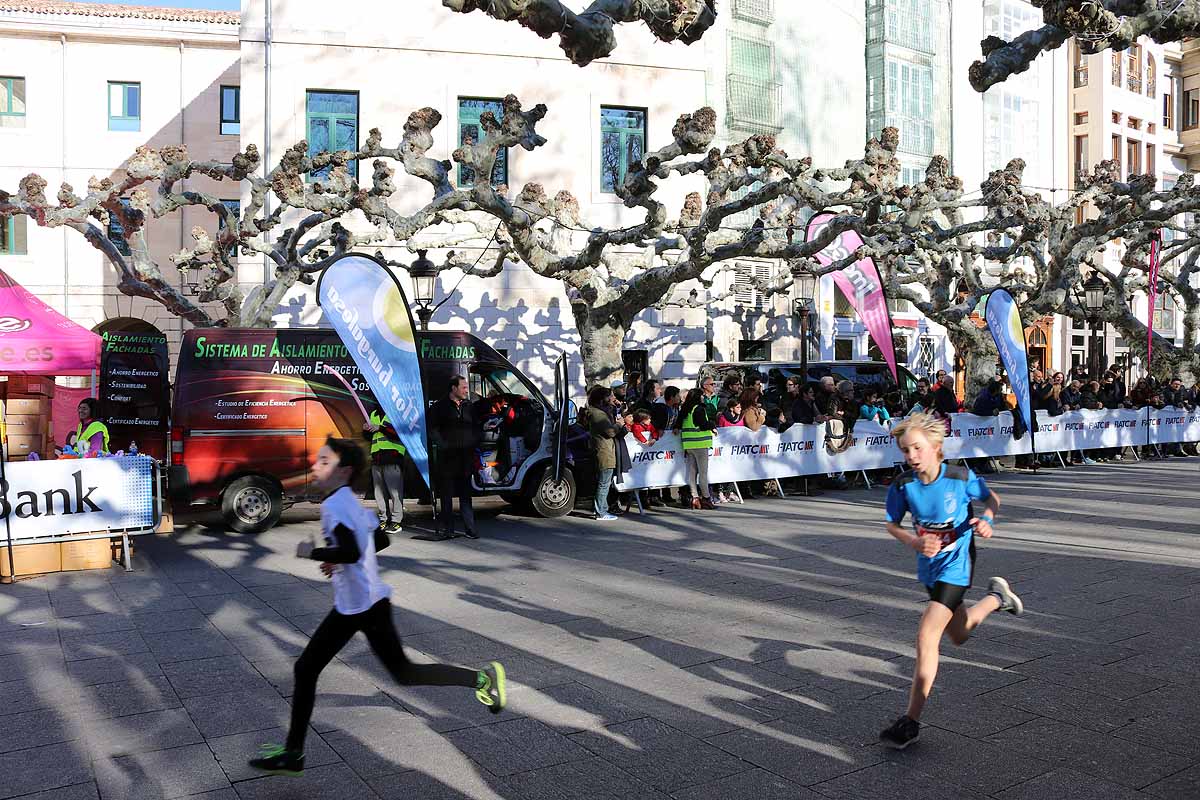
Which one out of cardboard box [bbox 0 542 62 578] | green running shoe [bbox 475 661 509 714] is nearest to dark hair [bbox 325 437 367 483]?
green running shoe [bbox 475 661 509 714]

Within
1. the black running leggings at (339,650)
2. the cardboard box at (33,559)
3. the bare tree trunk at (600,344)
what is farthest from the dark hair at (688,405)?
the black running leggings at (339,650)

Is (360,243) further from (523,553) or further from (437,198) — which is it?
(523,553)

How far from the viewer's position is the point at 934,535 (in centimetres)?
530

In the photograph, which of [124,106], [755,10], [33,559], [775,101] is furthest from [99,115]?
[33,559]

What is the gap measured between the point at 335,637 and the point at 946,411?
50.9 ft

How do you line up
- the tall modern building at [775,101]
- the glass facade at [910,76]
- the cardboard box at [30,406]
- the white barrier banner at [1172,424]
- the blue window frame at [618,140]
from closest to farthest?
1. the cardboard box at [30,406]
2. the white barrier banner at [1172,424]
3. the blue window frame at [618,140]
4. the tall modern building at [775,101]
5. the glass facade at [910,76]

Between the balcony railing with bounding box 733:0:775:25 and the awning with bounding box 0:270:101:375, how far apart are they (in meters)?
24.4

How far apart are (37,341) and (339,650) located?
880 centimetres

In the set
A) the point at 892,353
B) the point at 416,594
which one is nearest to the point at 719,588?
the point at 416,594

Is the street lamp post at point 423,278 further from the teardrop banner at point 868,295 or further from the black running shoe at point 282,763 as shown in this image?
the black running shoe at point 282,763

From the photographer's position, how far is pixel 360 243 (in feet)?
73.4

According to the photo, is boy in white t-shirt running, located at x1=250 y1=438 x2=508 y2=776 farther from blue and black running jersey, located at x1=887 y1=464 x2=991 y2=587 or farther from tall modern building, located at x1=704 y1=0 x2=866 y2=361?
tall modern building, located at x1=704 y1=0 x2=866 y2=361

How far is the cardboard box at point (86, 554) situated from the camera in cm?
1038

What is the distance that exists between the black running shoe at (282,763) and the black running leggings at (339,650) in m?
0.03
